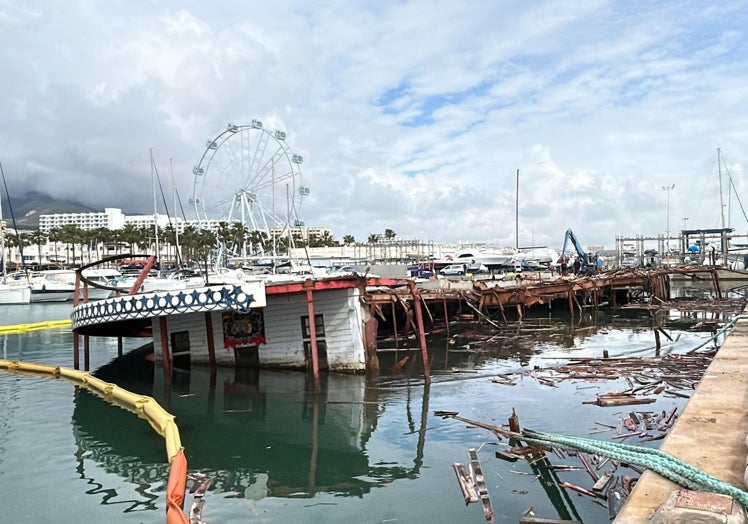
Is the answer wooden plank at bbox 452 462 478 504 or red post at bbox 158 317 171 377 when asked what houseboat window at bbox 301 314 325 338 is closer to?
red post at bbox 158 317 171 377

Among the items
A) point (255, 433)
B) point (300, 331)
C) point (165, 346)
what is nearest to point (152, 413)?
point (255, 433)

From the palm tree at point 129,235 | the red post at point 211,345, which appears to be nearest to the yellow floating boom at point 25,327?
the red post at point 211,345

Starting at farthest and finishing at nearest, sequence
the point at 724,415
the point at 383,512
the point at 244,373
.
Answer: the point at 244,373 < the point at 383,512 < the point at 724,415

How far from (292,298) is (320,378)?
280 centimetres

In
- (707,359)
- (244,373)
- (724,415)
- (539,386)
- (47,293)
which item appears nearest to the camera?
(724,415)

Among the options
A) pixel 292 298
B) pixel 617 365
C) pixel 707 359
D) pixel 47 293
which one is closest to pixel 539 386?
pixel 617 365

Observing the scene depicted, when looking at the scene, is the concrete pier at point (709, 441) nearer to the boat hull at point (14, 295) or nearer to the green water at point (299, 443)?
the green water at point (299, 443)

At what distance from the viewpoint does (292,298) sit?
21.4 meters

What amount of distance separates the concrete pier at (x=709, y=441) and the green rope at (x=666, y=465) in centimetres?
11

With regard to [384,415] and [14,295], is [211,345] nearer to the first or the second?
[384,415]

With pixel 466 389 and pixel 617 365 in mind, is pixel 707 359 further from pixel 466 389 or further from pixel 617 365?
pixel 466 389

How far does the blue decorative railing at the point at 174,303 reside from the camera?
733 inches

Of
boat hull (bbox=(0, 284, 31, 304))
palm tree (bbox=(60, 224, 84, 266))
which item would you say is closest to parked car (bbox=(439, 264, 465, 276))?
boat hull (bbox=(0, 284, 31, 304))

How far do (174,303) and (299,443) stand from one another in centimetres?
678
